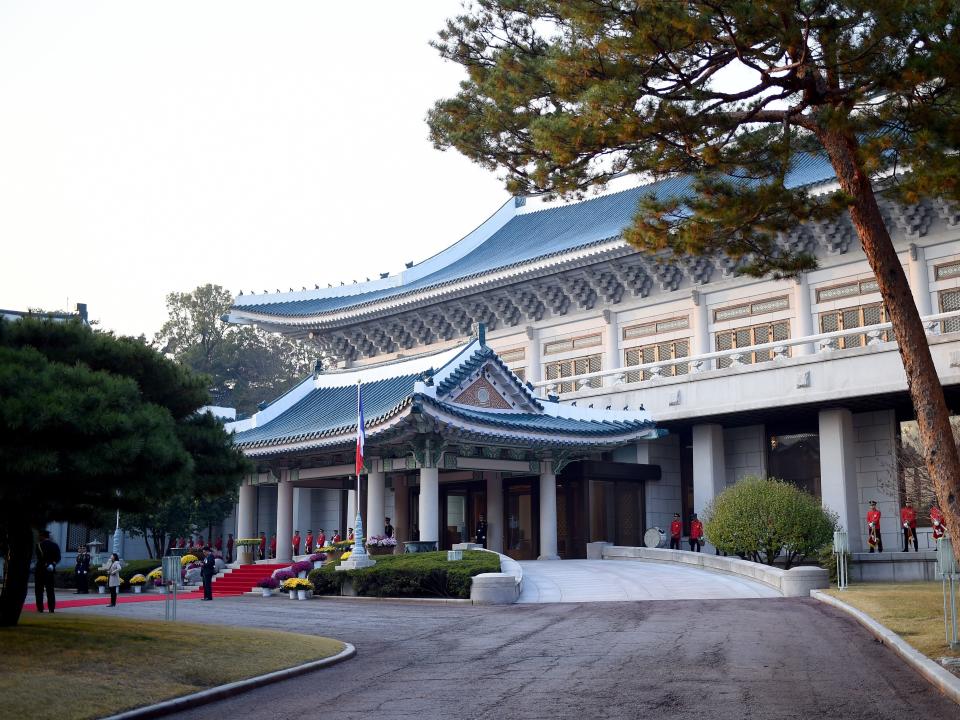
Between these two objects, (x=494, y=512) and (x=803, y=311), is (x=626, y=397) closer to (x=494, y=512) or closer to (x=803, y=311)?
(x=494, y=512)

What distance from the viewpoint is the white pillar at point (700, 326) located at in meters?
33.7

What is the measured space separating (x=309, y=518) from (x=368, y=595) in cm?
2049

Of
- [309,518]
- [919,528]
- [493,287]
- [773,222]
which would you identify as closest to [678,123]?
[773,222]

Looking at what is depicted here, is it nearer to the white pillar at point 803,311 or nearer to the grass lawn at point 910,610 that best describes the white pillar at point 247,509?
the white pillar at point 803,311

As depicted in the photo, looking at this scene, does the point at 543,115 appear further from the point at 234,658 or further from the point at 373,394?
the point at 373,394

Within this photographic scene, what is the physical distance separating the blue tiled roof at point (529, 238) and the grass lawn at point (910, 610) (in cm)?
1739

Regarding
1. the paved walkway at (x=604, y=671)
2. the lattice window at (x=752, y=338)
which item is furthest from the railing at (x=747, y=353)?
the paved walkway at (x=604, y=671)

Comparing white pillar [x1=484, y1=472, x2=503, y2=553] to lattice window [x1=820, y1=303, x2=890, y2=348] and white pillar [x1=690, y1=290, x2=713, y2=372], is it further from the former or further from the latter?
lattice window [x1=820, y1=303, x2=890, y2=348]

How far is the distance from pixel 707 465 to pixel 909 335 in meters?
21.0

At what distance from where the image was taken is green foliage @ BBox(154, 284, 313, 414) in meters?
65.2

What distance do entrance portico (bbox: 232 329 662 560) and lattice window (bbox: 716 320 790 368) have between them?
12.3ft

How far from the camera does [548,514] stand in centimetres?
3028

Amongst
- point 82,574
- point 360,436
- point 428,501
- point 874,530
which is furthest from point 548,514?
point 82,574

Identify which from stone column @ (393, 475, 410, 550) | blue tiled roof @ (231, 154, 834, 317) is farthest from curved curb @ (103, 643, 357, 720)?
blue tiled roof @ (231, 154, 834, 317)
